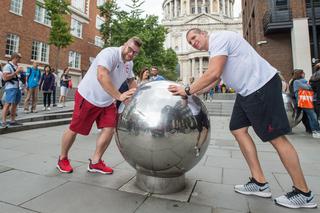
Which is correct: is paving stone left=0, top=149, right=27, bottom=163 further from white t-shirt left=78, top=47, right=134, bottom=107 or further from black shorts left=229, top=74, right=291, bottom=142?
black shorts left=229, top=74, right=291, bottom=142

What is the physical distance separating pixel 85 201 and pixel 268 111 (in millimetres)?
2229

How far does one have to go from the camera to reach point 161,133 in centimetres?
241

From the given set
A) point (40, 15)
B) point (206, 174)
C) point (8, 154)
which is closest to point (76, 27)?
point (40, 15)

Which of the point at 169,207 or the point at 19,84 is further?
the point at 19,84

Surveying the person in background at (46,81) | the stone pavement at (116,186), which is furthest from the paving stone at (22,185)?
the person in background at (46,81)

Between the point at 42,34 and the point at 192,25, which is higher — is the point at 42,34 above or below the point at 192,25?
below

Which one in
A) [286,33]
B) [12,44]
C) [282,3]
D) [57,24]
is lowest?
[12,44]

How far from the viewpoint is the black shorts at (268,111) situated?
8.13 feet

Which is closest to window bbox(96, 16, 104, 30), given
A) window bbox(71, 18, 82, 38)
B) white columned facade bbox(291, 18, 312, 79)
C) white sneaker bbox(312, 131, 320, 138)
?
window bbox(71, 18, 82, 38)

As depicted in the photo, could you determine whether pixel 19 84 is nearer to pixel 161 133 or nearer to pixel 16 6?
pixel 161 133

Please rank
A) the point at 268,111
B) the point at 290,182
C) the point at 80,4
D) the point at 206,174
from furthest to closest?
the point at 80,4
the point at 206,174
the point at 290,182
the point at 268,111

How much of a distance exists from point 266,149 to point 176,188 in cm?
346

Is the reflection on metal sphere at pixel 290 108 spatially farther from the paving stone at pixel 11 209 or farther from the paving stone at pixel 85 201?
the paving stone at pixel 11 209

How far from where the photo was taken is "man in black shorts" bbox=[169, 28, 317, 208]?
246cm
